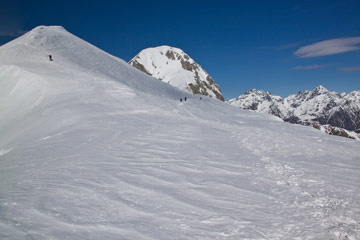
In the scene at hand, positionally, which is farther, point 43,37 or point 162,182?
point 43,37

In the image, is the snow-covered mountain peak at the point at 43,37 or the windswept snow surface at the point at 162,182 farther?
the snow-covered mountain peak at the point at 43,37

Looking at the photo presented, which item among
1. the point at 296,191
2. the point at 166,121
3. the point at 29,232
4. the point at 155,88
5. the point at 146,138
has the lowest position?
the point at 29,232

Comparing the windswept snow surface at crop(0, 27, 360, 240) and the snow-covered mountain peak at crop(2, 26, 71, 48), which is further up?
the snow-covered mountain peak at crop(2, 26, 71, 48)

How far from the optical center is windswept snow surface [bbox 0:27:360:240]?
4453mm

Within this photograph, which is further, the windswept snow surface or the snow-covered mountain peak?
the snow-covered mountain peak

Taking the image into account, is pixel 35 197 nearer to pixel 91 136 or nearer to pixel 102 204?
pixel 102 204

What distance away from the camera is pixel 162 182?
666 centimetres

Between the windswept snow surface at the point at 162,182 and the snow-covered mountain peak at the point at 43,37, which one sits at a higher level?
the snow-covered mountain peak at the point at 43,37

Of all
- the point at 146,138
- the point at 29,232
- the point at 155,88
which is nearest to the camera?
the point at 29,232

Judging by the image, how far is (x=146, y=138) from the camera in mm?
11570

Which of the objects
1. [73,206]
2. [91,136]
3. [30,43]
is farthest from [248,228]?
[30,43]

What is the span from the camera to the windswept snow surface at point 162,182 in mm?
4453

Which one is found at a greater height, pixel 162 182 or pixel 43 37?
pixel 43 37

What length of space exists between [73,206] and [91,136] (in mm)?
7267
